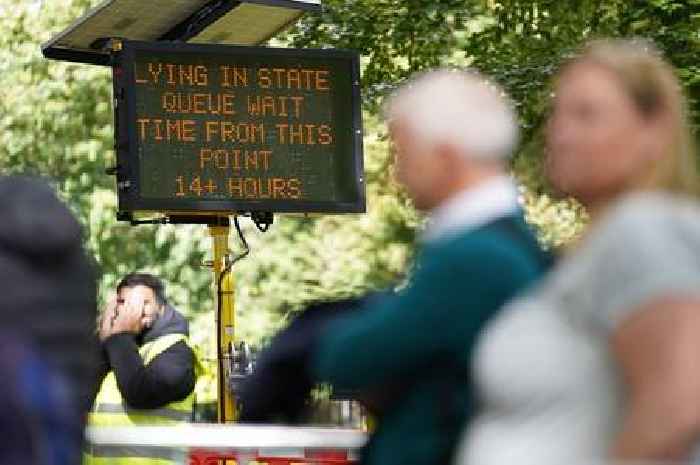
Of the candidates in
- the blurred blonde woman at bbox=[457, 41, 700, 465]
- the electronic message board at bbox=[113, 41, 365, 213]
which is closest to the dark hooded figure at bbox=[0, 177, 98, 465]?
the blurred blonde woman at bbox=[457, 41, 700, 465]

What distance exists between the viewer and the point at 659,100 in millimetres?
3693

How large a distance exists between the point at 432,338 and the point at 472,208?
27 cm

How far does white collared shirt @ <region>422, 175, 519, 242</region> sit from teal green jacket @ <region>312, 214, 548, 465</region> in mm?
26

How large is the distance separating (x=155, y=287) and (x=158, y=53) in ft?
10.2

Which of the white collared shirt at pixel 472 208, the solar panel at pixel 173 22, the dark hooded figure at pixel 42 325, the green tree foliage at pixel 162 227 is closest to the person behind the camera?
the white collared shirt at pixel 472 208

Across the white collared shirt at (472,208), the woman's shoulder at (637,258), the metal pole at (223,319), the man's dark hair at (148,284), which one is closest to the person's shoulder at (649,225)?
the woman's shoulder at (637,258)

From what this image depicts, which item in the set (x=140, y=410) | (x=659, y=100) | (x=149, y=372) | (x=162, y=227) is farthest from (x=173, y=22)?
(x=162, y=227)

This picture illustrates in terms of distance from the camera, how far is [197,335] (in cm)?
2856

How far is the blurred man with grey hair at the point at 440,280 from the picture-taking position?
3.89m

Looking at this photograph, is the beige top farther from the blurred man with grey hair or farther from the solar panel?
the solar panel

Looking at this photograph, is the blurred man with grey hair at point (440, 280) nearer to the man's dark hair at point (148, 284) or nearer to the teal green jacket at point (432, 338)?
the teal green jacket at point (432, 338)

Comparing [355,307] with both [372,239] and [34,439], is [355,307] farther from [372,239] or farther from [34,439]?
[372,239]

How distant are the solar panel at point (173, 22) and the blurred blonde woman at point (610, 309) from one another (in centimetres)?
911

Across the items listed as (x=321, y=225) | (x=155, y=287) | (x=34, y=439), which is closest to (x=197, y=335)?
(x=321, y=225)
